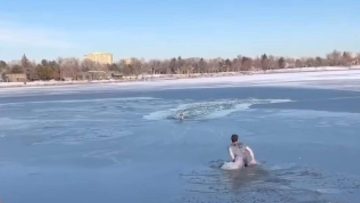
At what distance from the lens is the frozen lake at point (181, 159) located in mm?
7426

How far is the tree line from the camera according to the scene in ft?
320

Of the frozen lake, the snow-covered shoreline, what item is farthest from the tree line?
the frozen lake

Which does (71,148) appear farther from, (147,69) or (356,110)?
(147,69)

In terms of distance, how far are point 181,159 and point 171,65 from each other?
355 ft

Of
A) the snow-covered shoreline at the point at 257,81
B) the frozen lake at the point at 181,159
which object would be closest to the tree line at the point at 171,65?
the snow-covered shoreline at the point at 257,81

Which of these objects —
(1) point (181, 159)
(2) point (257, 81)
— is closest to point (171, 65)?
(2) point (257, 81)

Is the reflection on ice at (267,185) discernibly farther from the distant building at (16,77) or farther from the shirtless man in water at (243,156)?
the distant building at (16,77)

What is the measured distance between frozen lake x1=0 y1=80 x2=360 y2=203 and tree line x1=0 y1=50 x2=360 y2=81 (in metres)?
77.1

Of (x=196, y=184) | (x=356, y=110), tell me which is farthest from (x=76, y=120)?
(x=196, y=184)

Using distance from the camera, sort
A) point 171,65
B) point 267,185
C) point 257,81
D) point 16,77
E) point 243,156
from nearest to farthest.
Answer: point 267,185 < point 243,156 < point 257,81 < point 16,77 < point 171,65

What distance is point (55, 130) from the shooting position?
1552 centimetres

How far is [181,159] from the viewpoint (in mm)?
10031

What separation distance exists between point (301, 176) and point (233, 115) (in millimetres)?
9584

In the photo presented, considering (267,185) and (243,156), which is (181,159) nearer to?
(243,156)
